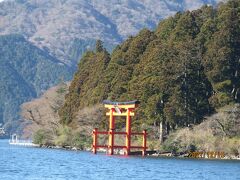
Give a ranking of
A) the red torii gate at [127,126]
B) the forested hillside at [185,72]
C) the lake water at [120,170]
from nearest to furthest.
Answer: the lake water at [120,170] < the red torii gate at [127,126] < the forested hillside at [185,72]

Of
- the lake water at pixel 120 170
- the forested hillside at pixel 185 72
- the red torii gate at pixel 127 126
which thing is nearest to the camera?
the lake water at pixel 120 170

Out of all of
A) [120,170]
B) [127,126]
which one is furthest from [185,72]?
[120,170]

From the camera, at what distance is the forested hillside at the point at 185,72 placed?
74.3m

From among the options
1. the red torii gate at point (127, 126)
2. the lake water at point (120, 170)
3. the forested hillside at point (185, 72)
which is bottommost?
the lake water at point (120, 170)

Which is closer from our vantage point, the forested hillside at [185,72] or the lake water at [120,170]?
the lake water at [120,170]

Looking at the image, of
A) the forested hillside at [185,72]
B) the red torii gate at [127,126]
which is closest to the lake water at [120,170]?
the red torii gate at [127,126]

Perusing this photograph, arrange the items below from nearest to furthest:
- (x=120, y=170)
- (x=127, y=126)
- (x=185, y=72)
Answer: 1. (x=120, y=170)
2. (x=127, y=126)
3. (x=185, y=72)

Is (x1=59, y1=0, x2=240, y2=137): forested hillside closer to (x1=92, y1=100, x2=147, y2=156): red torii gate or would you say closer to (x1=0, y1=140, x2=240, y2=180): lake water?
(x1=92, y1=100, x2=147, y2=156): red torii gate

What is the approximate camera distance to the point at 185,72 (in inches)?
2972

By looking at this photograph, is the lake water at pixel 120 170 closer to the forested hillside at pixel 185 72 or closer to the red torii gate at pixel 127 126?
the red torii gate at pixel 127 126

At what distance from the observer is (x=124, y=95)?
3157 inches

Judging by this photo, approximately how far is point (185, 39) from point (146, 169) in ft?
102

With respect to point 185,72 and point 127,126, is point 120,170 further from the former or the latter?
point 185,72

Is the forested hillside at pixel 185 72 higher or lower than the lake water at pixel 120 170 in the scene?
higher
